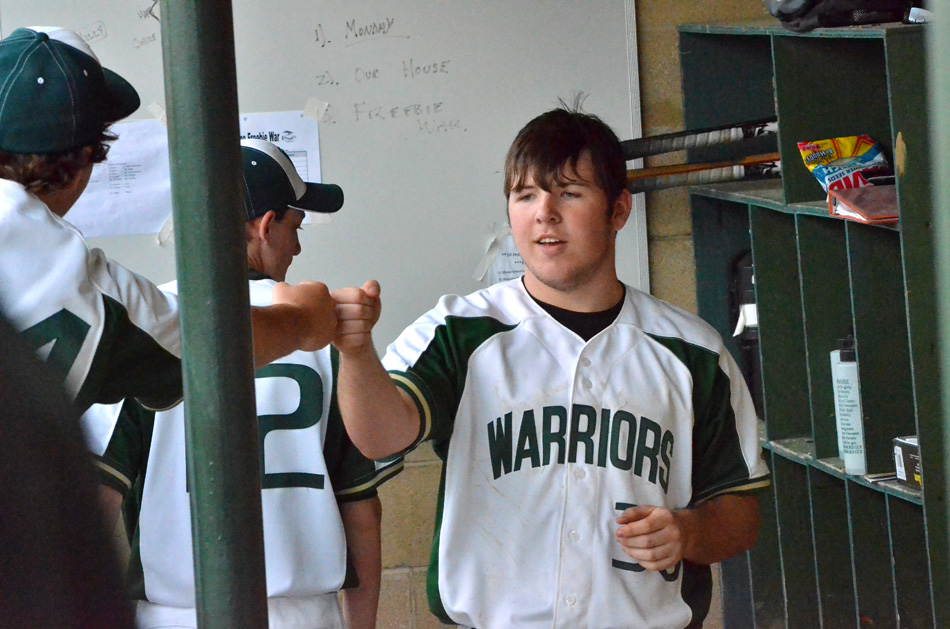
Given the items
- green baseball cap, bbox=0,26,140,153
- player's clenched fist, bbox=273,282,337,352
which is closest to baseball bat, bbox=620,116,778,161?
player's clenched fist, bbox=273,282,337,352

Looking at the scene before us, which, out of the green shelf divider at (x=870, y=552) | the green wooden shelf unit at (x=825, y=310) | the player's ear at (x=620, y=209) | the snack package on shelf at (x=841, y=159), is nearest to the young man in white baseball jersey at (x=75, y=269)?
the player's ear at (x=620, y=209)

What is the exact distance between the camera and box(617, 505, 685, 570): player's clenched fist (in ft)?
5.37

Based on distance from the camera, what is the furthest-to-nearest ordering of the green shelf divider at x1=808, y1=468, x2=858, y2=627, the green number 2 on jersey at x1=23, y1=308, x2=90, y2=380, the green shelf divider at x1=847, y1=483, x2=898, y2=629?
the green shelf divider at x1=808, y1=468, x2=858, y2=627 < the green shelf divider at x1=847, y1=483, x2=898, y2=629 < the green number 2 on jersey at x1=23, y1=308, x2=90, y2=380

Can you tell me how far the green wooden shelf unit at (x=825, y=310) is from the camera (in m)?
1.94

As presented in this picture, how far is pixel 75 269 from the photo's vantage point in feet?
3.71

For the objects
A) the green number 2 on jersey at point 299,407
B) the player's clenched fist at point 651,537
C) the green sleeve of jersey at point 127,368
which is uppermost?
the green sleeve of jersey at point 127,368

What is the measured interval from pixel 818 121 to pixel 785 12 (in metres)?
0.31

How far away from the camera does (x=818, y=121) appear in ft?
8.01

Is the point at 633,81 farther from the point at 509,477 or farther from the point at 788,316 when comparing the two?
the point at 509,477

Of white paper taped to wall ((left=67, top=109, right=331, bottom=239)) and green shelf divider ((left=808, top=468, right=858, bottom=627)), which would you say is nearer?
green shelf divider ((left=808, top=468, right=858, bottom=627))

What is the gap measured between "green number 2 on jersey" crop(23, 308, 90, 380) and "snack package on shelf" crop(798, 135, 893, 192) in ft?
5.39

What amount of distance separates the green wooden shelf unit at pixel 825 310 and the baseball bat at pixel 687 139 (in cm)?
15

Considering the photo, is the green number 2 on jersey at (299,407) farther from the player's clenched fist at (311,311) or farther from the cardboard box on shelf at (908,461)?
the cardboard box on shelf at (908,461)

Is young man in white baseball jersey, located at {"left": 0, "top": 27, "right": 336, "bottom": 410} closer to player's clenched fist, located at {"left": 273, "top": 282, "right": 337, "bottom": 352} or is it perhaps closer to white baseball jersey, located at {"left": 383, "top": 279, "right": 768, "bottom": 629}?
player's clenched fist, located at {"left": 273, "top": 282, "right": 337, "bottom": 352}
